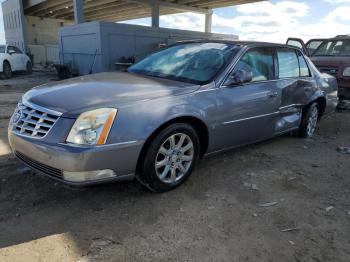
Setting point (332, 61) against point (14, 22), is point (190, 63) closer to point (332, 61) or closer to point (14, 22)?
point (332, 61)

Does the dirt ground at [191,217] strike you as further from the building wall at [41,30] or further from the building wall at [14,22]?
the building wall at [41,30]

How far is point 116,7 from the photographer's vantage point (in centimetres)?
2348

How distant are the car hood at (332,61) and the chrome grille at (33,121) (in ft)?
25.1

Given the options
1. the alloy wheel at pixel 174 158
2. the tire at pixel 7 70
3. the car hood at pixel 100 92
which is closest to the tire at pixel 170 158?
the alloy wheel at pixel 174 158

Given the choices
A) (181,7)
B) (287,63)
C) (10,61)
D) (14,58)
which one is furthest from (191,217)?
(181,7)

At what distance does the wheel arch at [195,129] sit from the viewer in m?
3.12

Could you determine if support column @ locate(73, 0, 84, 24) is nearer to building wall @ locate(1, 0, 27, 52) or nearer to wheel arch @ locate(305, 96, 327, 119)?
building wall @ locate(1, 0, 27, 52)

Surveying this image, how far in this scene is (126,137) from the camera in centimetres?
288

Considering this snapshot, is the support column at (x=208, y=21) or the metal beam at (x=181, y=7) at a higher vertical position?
the metal beam at (x=181, y=7)

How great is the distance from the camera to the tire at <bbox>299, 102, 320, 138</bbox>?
214 inches

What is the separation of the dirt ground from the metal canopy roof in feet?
56.1

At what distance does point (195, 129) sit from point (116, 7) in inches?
872

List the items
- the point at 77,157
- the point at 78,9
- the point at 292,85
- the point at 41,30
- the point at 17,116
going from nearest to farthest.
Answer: the point at 77,157 → the point at 17,116 → the point at 292,85 → the point at 78,9 → the point at 41,30

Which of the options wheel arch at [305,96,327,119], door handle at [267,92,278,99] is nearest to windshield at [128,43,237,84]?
door handle at [267,92,278,99]
